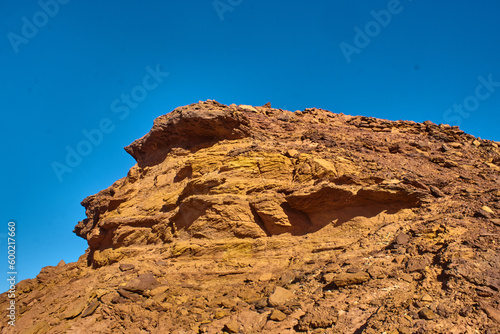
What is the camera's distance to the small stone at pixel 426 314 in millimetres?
6441

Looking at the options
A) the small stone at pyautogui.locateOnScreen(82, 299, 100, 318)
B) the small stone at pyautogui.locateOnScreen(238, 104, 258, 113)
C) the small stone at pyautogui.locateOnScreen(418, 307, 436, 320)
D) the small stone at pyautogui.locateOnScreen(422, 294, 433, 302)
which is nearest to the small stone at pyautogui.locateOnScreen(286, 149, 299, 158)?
the small stone at pyautogui.locateOnScreen(238, 104, 258, 113)

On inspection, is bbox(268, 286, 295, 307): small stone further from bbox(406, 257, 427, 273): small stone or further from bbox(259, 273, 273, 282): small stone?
A: bbox(406, 257, 427, 273): small stone

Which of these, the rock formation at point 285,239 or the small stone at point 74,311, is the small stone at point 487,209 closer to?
the rock formation at point 285,239

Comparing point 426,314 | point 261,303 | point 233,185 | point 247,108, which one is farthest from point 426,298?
point 247,108

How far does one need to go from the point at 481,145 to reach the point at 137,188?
17612 mm

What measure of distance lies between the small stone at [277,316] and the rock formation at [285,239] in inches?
1.0

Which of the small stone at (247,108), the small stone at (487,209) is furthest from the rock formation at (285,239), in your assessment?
the small stone at (247,108)

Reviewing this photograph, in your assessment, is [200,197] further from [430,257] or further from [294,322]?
[430,257]

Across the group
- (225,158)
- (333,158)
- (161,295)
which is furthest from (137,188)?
(333,158)

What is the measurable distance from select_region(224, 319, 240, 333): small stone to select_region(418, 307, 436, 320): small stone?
3.83 metres

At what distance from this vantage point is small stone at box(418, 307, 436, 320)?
6441 mm

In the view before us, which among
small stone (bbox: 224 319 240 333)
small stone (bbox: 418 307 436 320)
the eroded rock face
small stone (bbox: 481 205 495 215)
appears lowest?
small stone (bbox: 418 307 436 320)

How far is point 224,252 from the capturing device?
1094 centimetres

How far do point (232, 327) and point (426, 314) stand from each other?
13.2ft
